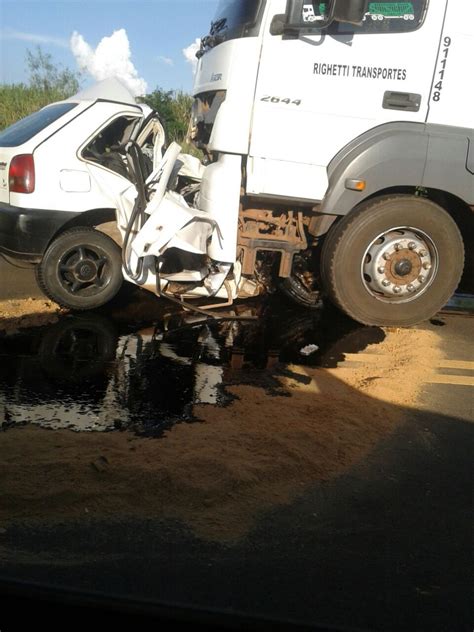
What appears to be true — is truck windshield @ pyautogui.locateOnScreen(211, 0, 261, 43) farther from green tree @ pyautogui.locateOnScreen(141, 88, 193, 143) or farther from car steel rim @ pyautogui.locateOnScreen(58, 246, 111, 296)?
green tree @ pyautogui.locateOnScreen(141, 88, 193, 143)

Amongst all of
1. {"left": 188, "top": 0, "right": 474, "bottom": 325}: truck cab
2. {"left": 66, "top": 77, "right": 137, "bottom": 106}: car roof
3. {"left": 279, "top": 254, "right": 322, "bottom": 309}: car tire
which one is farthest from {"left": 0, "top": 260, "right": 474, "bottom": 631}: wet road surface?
{"left": 66, "top": 77, "right": 137, "bottom": 106}: car roof

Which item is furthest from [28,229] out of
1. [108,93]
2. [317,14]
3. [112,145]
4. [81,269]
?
[317,14]

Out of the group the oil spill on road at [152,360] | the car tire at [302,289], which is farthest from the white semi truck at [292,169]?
the car tire at [302,289]

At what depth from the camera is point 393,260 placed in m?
5.51

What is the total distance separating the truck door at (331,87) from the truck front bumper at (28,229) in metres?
1.81

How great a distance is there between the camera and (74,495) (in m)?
2.76

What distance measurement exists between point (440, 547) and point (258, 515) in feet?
2.71

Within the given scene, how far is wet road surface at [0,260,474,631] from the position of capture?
2285 mm

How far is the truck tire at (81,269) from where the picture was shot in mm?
5441

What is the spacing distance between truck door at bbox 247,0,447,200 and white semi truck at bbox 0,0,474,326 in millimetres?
11

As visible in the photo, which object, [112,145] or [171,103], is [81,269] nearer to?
[112,145]

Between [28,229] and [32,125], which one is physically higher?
[32,125]

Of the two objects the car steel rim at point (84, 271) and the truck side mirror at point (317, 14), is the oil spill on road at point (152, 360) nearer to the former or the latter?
the car steel rim at point (84, 271)

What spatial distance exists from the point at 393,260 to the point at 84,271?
2.96 metres
